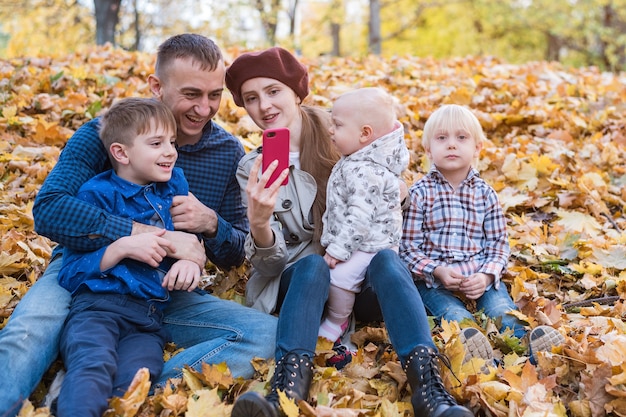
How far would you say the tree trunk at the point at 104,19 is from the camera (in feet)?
41.0

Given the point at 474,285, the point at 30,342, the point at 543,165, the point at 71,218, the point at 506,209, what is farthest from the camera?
the point at 543,165

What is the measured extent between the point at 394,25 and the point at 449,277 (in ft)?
72.0

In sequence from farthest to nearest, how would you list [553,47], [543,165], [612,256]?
1. [553,47]
2. [543,165]
3. [612,256]

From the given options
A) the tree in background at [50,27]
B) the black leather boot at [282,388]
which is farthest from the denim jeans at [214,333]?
the tree in background at [50,27]

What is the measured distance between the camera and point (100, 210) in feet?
8.84

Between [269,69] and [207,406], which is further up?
[269,69]

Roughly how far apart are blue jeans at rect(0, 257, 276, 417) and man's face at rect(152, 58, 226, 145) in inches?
34.6

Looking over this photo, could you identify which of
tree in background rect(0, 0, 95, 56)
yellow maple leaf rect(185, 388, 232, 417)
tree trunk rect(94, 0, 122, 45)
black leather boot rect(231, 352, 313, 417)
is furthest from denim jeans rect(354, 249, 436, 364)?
tree in background rect(0, 0, 95, 56)

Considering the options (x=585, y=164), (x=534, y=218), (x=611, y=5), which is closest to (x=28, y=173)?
(x=534, y=218)

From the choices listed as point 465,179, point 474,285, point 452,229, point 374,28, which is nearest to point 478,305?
point 474,285

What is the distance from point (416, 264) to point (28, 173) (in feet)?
8.97

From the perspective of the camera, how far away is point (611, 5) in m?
19.4

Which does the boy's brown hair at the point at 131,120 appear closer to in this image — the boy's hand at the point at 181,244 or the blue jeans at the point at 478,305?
the boy's hand at the point at 181,244

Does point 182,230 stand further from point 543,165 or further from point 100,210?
point 543,165
